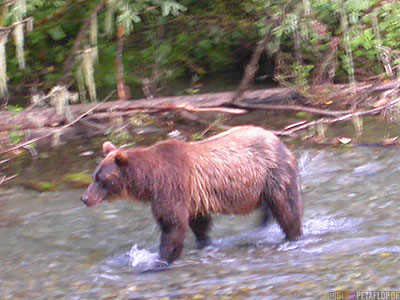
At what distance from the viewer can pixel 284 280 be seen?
627 centimetres

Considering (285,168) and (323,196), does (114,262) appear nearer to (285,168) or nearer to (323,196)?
(285,168)

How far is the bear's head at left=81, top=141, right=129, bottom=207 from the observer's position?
7.09 m

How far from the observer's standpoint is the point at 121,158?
704 cm

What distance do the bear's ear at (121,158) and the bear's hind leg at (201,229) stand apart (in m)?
0.97

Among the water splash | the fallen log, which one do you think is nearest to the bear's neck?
the water splash

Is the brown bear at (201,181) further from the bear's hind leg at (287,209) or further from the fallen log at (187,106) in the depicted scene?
the fallen log at (187,106)

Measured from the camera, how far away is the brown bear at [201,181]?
23.0ft

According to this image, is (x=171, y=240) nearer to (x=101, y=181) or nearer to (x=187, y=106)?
(x=101, y=181)

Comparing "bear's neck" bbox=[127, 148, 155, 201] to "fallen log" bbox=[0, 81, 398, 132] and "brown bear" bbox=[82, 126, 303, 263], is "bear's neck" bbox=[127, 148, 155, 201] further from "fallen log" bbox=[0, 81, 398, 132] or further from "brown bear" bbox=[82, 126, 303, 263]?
"fallen log" bbox=[0, 81, 398, 132]

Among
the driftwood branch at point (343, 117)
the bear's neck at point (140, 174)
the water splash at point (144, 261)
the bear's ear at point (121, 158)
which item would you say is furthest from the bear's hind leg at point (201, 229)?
the driftwood branch at point (343, 117)

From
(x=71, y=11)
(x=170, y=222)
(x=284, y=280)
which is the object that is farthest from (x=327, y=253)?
(x=71, y=11)

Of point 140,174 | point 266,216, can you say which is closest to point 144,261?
point 140,174

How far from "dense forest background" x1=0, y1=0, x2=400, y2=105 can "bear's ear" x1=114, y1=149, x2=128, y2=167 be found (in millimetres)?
3848

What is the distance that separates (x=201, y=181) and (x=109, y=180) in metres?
0.88
